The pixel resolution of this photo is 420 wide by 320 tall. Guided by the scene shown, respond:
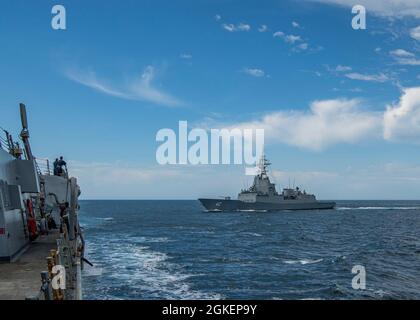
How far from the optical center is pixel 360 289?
23.9 metres

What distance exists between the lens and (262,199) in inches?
4712

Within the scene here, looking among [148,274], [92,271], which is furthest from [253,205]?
[148,274]

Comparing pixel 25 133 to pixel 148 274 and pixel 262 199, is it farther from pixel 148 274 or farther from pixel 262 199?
pixel 262 199

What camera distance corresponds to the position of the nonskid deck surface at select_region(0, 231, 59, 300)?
970cm

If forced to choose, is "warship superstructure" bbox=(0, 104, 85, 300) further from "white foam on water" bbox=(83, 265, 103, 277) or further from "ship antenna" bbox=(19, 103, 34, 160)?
"white foam on water" bbox=(83, 265, 103, 277)

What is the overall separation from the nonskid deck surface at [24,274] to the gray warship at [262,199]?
105396 mm

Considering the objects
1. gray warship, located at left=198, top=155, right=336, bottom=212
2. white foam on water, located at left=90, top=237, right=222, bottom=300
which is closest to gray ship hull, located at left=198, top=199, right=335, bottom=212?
gray warship, located at left=198, top=155, right=336, bottom=212

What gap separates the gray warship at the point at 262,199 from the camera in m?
120

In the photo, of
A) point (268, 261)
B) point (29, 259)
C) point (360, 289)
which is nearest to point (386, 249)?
point (268, 261)

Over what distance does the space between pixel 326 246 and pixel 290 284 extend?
21.2 meters

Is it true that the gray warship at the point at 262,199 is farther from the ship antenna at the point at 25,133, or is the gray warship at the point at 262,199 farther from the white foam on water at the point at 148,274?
the ship antenna at the point at 25,133

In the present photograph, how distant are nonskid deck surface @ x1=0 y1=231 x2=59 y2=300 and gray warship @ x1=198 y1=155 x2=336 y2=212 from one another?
10540 cm

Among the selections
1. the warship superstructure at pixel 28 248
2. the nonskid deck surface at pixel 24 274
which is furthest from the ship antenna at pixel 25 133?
the nonskid deck surface at pixel 24 274
